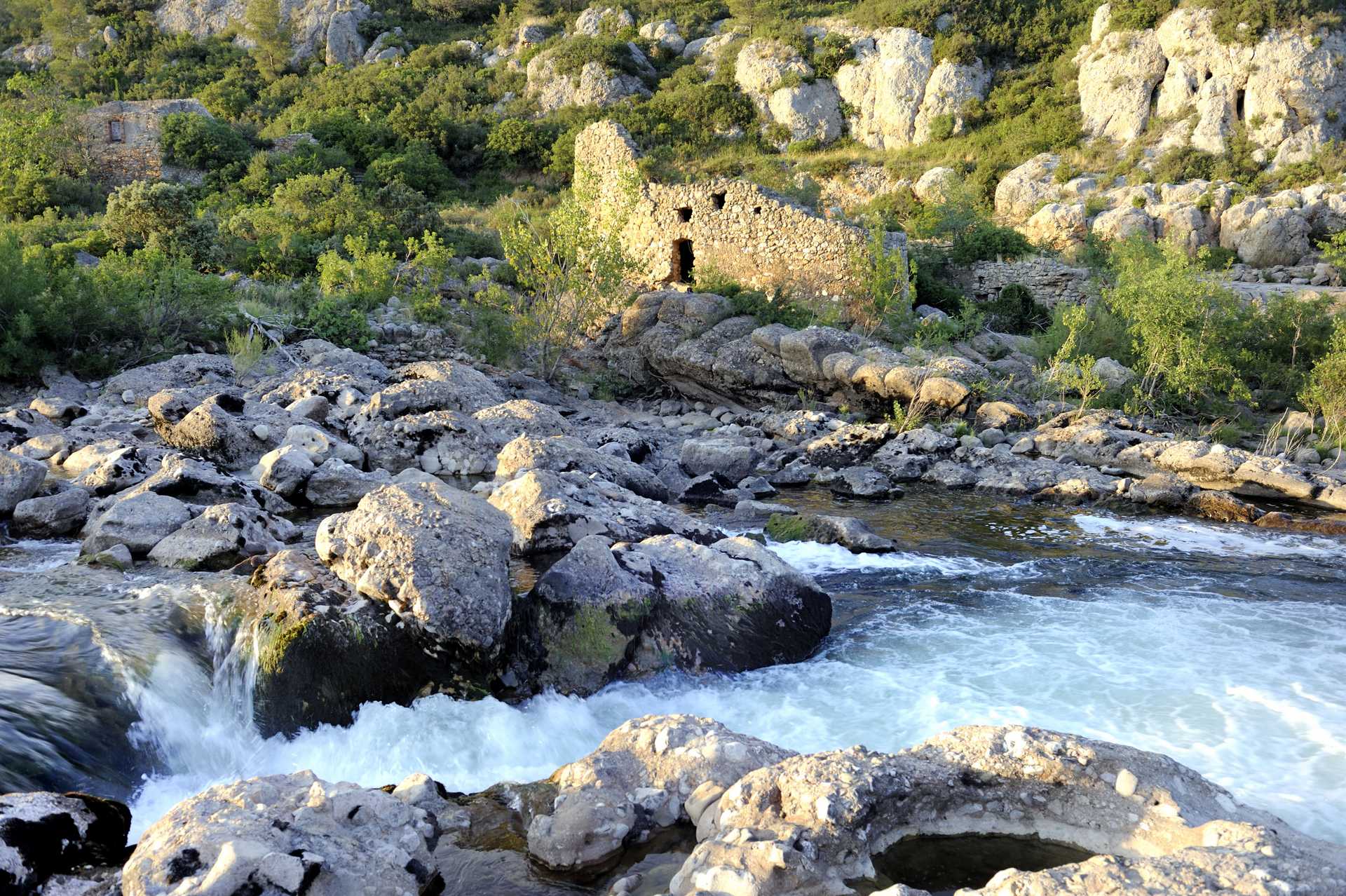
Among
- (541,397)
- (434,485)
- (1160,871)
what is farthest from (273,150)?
(1160,871)

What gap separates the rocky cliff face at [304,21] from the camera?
166 ft

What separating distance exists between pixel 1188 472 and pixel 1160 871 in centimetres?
1152

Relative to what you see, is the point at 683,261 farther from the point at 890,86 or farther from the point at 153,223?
the point at 890,86

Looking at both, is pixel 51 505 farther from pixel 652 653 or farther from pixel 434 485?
pixel 652 653

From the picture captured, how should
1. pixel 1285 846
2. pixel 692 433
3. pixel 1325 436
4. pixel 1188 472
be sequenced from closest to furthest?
pixel 1285 846 < pixel 1188 472 < pixel 1325 436 < pixel 692 433

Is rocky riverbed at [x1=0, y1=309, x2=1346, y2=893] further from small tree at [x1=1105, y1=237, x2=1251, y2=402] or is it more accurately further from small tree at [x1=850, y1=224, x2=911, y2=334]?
small tree at [x1=850, y1=224, x2=911, y2=334]

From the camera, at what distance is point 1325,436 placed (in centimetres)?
1476

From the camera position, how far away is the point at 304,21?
170 ft

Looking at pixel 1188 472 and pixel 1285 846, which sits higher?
pixel 1285 846

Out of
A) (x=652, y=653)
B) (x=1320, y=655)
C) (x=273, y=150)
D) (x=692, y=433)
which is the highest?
(x=273, y=150)

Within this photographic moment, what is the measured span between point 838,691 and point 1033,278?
2340 centimetres

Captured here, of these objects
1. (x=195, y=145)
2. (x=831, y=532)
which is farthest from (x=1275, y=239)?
(x=195, y=145)

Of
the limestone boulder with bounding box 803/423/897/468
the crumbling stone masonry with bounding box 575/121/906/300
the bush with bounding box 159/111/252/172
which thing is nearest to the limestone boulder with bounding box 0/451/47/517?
the limestone boulder with bounding box 803/423/897/468

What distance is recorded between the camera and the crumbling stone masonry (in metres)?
21.0
